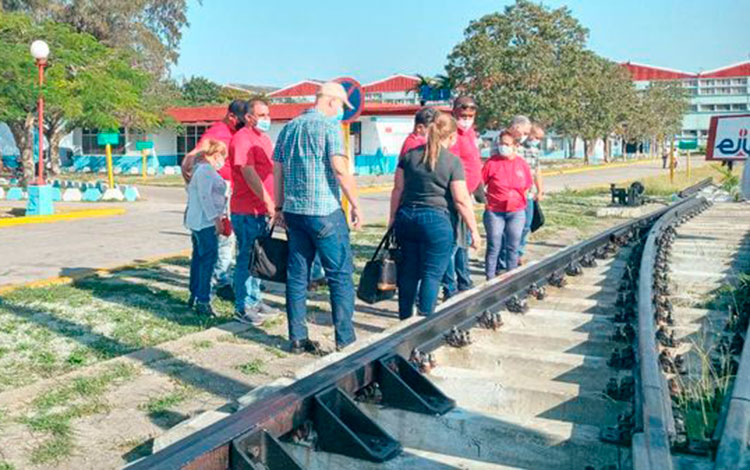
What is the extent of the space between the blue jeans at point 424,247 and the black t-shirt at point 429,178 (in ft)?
0.21

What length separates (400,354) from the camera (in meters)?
4.43

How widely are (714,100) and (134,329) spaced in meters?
127

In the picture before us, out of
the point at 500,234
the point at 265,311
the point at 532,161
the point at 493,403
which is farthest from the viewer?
the point at 532,161

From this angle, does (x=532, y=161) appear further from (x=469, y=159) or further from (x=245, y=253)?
(x=245, y=253)

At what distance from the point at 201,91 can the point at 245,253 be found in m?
74.8

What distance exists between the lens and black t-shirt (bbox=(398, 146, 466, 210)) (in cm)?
606

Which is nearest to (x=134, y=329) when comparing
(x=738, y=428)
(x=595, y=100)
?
(x=738, y=428)

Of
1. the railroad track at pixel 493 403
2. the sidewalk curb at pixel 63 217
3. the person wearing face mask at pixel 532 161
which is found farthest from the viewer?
the sidewalk curb at pixel 63 217

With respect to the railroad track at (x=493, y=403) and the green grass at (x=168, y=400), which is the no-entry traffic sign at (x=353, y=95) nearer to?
the railroad track at (x=493, y=403)

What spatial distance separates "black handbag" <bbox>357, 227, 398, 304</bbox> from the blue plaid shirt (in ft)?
2.06

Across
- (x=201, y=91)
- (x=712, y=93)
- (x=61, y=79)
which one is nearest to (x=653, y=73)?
(x=712, y=93)

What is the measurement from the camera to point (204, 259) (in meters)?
7.36

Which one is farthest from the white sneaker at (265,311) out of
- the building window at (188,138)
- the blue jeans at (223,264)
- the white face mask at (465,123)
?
the building window at (188,138)

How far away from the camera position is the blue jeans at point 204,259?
7.34 m
